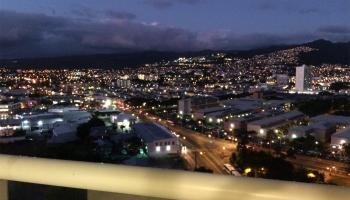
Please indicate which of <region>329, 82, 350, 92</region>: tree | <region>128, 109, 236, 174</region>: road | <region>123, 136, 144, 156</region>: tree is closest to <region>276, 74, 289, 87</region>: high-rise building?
<region>329, 82, 350, 92</region>: tree

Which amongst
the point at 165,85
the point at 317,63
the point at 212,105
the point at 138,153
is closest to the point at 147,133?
the point at 138,153

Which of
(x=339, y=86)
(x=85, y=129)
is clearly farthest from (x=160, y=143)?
(x=339, y=86)

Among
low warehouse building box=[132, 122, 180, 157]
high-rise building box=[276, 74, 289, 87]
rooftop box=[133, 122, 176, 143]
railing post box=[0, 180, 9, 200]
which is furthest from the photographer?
high-rise building box=[276, 74, 289, 87]

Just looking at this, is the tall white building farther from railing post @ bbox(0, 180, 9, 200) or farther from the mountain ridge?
railing post @ bbox(0, 180, 9, 200)

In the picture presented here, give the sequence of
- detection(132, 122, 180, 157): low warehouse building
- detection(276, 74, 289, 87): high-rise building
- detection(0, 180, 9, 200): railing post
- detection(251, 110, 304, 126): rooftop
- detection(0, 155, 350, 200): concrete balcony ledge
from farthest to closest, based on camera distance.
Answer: detection(276, 74, 289, 87): high-rise building → detection(251, 110, 304, 126): rooftop → detection(132, 122, 180, 157): low warehouse building → detection(0, 180, 9, 200): railing post → detection(0, 155, 350, 200): concrete balcony ledge

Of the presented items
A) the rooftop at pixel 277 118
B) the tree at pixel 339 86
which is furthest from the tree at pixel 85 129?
the tree at pixel 339 86

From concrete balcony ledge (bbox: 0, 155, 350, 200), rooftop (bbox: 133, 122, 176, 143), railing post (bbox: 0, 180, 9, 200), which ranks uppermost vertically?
concrete balcony ledge (bbox: 0, 155, 350, 200)

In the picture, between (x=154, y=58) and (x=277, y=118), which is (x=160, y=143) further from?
(x=154, y=58)

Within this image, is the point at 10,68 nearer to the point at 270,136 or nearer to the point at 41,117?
the point at 41,117
